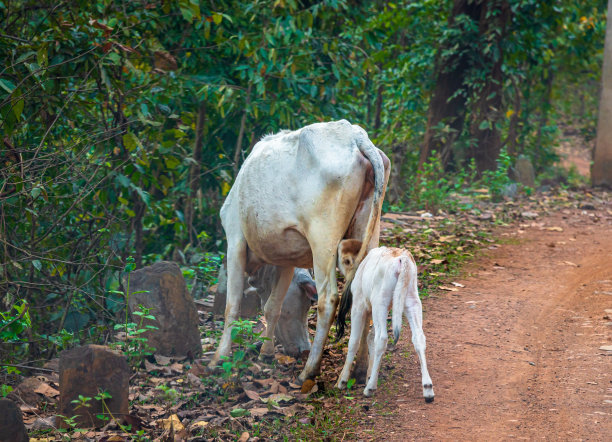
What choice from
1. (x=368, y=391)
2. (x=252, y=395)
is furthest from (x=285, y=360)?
(x=368, y=391)

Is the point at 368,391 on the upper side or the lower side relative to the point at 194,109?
lower

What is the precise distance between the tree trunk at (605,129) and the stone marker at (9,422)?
12714 millimetres

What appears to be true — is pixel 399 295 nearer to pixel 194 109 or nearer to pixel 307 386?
pixel 307 386

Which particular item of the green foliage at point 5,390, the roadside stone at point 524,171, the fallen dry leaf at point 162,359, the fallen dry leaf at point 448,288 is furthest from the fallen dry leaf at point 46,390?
the roadside stone at point 524,171

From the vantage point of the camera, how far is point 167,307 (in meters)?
6.37

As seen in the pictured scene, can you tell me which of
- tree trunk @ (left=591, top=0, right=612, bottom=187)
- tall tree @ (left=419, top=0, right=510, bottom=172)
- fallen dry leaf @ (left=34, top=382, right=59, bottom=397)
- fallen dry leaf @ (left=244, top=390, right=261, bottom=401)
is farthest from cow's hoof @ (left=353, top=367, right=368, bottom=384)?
tree trunk @ (left=591, top=0, right=612, bottom=187)

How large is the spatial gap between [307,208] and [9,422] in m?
2.63

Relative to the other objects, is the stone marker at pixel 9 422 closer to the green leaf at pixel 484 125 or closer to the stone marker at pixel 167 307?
the stone marker at pixel 167 307

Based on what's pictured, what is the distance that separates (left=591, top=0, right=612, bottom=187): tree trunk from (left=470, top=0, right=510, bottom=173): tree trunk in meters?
1.98

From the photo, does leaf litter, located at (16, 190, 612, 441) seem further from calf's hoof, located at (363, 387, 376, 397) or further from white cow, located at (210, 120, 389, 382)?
white cow, located at (210, 120, 389, 382)

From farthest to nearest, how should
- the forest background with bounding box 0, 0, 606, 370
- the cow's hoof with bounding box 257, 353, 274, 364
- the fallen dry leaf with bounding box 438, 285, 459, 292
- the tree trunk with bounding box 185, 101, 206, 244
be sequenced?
1. the tree trunk with bounding box 185, 101, 206, 244
2. the fallen dry leaf with bounding box 438, 285, 459, 292
3. the forest background with bounding box 0, 0, 606, 370
4. the cow's hoof with bounding box 257, 353, 274, 364

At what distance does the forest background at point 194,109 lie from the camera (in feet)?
21.6

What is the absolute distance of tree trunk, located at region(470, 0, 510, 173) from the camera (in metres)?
13.4

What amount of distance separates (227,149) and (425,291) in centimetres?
477
